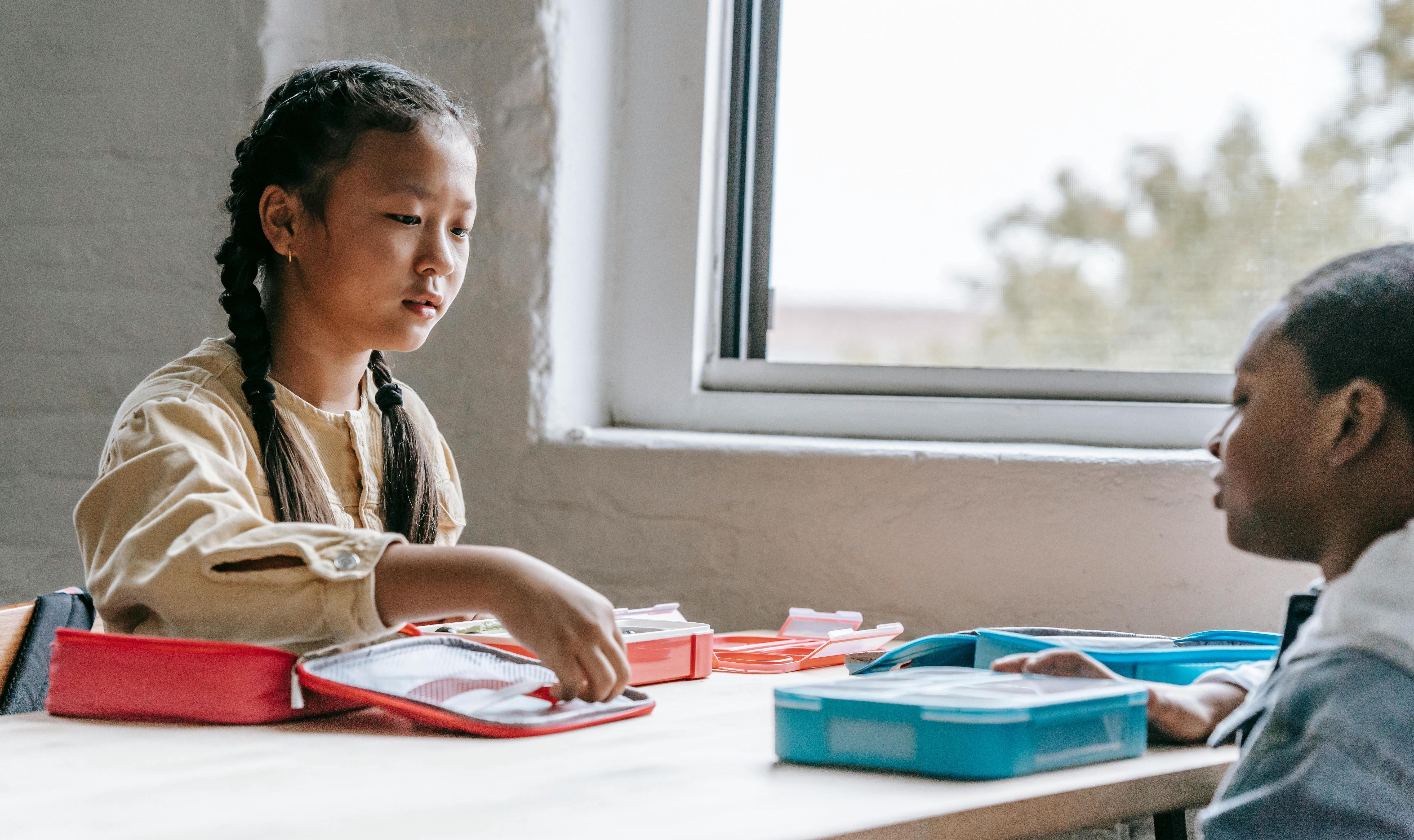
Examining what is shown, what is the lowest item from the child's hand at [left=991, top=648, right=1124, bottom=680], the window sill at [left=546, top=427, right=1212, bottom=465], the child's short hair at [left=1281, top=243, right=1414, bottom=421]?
the child's hand at [left=991, top=648, right=1124, bottom=680]

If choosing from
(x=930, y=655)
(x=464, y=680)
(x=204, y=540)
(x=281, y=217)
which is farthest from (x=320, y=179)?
(x=930, y=655)

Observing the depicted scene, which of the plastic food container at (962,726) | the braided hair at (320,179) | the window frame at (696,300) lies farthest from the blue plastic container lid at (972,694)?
the window frame at (696,300)

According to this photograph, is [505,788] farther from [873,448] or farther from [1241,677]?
[873,448]

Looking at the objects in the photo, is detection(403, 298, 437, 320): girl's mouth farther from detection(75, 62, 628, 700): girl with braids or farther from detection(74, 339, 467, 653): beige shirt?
detection(74, 339, 467, 653): beige shirt

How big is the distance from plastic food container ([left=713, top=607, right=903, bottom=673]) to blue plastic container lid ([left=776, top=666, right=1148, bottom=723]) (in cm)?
29

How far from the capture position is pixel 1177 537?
4.51 ft

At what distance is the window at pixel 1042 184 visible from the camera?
154 centimetres

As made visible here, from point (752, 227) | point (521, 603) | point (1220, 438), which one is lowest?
point (521, 603)

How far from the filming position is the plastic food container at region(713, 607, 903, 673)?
3.51ft

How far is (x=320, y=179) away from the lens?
112cm

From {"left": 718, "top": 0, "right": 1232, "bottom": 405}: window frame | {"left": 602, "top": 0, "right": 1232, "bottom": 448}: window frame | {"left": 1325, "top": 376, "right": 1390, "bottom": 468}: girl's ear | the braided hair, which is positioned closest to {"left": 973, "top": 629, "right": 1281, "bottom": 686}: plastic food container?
{"left": 1325, "top": 376, "right": 1390, "bottom": 468}: girl's ear

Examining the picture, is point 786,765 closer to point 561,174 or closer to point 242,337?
point 242,337

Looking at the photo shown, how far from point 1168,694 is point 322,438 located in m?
0.74

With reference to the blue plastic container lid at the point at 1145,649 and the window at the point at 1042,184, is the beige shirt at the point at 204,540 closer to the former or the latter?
the blue plastic container lid at the point at 1145,649
